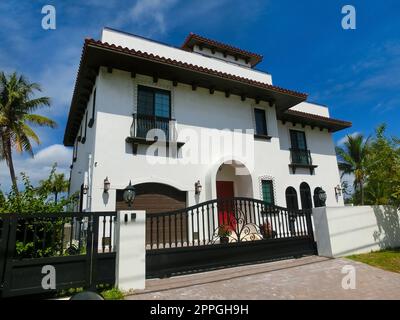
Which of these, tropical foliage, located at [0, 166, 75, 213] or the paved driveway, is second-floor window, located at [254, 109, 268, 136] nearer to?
the paved driveway

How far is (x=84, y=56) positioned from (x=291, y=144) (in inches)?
461

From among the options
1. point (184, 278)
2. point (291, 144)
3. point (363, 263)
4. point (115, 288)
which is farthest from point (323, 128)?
point (115, 288)

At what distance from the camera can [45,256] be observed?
506cm

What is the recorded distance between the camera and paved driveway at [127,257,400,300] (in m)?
4.70

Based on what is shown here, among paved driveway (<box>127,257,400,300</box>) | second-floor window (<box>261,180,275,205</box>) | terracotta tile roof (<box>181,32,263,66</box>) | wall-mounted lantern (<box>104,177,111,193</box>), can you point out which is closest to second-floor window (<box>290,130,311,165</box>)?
second-floor window (<box>261,180,275,205</box>)

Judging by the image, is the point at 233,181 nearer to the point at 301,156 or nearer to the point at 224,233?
the point at 224,233

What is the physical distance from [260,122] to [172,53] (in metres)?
5.33

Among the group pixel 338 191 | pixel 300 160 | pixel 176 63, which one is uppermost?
pixel 176 63

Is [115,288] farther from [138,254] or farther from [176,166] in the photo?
[176,166]

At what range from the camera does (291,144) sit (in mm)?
14734

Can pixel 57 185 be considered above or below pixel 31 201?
above

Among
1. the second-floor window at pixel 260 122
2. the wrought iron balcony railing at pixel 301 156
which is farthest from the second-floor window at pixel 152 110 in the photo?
the wrought iron balcony railing at pixel 301 156

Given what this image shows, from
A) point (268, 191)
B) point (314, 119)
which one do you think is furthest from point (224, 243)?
point (314, 119)

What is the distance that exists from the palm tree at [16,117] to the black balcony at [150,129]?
11.8 metres
